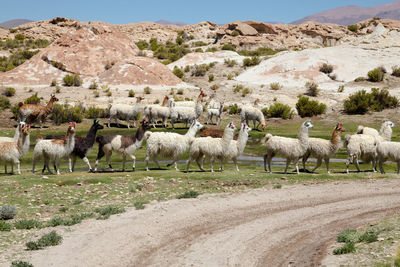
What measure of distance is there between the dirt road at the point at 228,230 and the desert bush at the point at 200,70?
3619 cm

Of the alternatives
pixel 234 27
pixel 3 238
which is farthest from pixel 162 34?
pixel 3 238

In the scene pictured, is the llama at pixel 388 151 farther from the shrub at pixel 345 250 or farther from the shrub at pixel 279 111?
the shrub at pixel 279 111

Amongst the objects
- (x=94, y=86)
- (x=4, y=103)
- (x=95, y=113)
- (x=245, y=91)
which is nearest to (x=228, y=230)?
(x=95, y=113)

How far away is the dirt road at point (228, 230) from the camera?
8.29 metres

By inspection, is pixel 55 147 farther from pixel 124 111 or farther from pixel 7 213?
pixel 124 111

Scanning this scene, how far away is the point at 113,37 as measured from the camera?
158ft

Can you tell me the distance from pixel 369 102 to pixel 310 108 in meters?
5.20

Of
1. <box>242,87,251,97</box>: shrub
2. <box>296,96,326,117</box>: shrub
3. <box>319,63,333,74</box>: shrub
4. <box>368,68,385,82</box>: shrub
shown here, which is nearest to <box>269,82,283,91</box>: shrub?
<box>242,87,251,97</box>: shrub

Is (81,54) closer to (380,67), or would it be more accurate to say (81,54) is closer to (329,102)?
(329,102)

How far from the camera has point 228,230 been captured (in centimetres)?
1005

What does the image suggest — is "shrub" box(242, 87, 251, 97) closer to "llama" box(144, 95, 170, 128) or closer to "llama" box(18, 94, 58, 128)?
"llama" box(144, 95, 170, 128)

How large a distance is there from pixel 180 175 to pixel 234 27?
6505 cm

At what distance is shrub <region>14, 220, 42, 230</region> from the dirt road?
94 centimetres

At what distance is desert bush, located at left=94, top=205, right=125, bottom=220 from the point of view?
1073 cm
